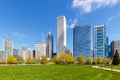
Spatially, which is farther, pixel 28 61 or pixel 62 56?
pixel 28 61

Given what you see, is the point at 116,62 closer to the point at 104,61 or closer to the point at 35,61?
the point at 104,61

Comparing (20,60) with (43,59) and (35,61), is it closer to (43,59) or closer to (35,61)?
(35,61)

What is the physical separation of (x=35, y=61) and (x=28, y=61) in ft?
31.0

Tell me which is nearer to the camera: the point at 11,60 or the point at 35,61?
the point at 11,60

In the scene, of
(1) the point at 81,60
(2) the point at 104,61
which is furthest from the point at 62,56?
(2) the point at 104,61

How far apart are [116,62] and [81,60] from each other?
2267 inches

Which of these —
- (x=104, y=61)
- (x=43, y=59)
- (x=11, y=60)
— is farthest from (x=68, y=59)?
(x=11, y=60)

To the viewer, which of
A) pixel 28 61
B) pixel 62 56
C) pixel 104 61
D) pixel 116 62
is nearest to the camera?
pixel 116 62

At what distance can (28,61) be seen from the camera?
15688 centimetres

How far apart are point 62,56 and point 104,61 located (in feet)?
125

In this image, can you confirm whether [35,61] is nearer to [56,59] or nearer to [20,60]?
[20,60]

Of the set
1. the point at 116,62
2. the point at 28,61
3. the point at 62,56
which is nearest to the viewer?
the point at 116,62

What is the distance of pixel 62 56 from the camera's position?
127875 millimetres

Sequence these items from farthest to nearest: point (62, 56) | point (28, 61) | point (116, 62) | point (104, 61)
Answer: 1. point (28, 61)
2. point (104, 61)
3. point (62, 56)
4. point (116, 62)
